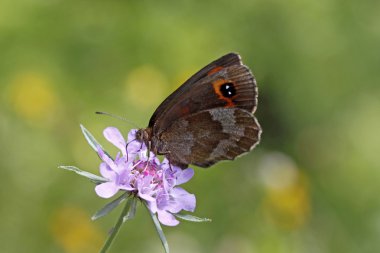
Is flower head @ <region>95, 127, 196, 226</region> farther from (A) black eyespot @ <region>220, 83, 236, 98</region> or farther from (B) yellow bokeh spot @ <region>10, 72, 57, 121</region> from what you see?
(B) yellow bokeh spot @ <region>10, 72, 57, 121</region>

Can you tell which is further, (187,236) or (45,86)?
(45,86)

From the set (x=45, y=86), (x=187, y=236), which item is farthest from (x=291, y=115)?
(x=45, y=86)

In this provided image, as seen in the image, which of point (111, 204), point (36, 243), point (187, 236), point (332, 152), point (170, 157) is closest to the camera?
point (111, 204)

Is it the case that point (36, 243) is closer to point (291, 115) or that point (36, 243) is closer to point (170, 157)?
point (170, 157)

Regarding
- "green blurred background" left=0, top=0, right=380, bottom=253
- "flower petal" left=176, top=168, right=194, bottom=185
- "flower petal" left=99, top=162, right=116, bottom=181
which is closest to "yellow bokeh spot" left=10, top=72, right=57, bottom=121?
"green blurred background" left=0, top=0, right=380, bottom=253

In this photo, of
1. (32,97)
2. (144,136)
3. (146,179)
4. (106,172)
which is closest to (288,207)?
(32,97)

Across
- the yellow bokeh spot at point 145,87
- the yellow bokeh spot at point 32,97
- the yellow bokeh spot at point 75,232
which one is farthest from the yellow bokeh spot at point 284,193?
the yellow bokeh spot at point 32,97

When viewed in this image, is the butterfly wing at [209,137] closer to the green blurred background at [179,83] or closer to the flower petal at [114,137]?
the flower petal at [114,137]
